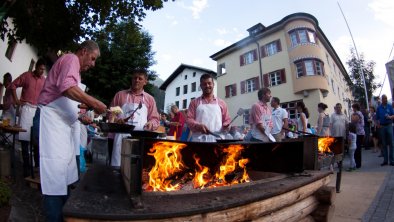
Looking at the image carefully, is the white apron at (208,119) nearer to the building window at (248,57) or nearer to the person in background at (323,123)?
the person in background at (323,123)

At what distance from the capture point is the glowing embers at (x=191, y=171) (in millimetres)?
2900

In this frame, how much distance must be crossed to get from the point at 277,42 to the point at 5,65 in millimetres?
21752

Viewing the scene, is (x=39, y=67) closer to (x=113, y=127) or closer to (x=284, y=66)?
(x=113, y=127)

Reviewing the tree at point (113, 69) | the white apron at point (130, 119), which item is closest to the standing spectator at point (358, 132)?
the white apron at point (130, 119)

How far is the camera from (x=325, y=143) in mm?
5520

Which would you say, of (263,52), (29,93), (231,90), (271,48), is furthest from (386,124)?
(231,90)

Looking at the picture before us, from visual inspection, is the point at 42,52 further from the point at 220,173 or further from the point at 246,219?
the point at 246,219

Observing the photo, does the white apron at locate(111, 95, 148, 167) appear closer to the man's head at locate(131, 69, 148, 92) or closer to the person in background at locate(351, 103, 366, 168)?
the man's head at locate(131, 69, 148, 92)

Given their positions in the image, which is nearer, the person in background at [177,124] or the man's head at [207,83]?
the man's head at [207,83]

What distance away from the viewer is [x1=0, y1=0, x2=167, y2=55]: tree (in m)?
6.36

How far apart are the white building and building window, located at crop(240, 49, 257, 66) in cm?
934

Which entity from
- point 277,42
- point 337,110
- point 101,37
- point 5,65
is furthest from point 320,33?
point 5,65

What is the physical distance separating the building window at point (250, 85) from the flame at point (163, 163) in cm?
2450

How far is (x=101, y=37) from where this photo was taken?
322 inches
